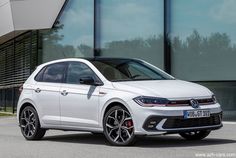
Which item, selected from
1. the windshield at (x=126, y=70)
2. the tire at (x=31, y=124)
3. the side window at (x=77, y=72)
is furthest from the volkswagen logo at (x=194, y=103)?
the tire at (x=31, y=124)

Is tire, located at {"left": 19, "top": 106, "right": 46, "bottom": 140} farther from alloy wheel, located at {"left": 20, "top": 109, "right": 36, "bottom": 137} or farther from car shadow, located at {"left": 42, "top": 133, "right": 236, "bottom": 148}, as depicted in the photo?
car shadow, located at {"left": 42, "top": 133, "right": 236, "bottom": 148}

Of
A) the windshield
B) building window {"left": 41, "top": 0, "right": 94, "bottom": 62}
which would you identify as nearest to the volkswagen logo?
the windshield

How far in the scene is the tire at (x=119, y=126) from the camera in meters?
9.55

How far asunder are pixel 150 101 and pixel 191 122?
28.7 inches

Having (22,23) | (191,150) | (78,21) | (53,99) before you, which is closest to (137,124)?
(191,150)

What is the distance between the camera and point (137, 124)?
934 centimetres

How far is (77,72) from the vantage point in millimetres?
10945

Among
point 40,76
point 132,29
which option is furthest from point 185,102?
point 132,29

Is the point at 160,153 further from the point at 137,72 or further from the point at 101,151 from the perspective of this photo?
the point at 137,72

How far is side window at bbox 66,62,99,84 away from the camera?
10.7 m

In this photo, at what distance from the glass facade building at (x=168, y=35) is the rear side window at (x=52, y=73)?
6.04 meters

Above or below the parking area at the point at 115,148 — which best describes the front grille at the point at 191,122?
above

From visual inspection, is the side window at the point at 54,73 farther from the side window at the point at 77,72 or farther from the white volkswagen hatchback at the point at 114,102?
the side window at the point at 77,72

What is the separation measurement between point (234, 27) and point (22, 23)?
870 centimetres
